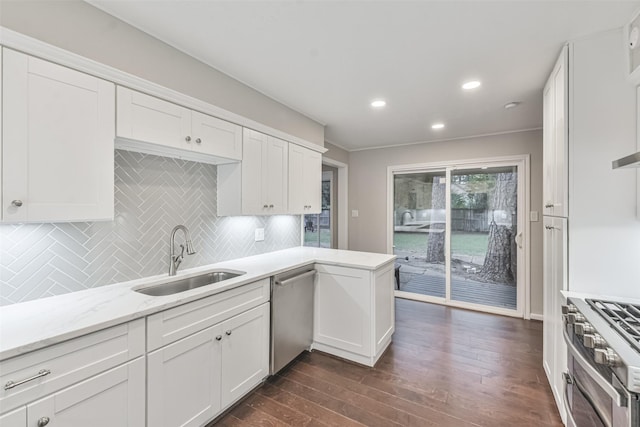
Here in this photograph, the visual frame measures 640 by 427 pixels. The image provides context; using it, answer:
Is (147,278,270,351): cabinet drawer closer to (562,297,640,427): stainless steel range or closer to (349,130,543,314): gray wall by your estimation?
(562,297,640,427): stainless steel range

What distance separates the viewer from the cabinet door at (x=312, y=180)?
3.38 m

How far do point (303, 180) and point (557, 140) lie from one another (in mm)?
2279

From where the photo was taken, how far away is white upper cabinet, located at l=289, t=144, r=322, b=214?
3143mm

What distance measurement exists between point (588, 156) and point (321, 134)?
8.45 ft

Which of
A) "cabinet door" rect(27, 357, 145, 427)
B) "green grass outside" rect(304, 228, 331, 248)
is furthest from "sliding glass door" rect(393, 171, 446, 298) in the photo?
"cabinet door" rect(27, 357, 145, 427)

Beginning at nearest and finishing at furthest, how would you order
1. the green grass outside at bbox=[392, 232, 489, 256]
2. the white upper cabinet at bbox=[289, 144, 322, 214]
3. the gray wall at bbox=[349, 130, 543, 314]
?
the white upper cabinet at bbox=[289, 144, 322, 214], the gray wall at bbox=[349, 130, 543, 314], the green grass outside at bbox=[392, 232, 489, 256]

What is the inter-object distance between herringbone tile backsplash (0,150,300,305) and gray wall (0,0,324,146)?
575 mm

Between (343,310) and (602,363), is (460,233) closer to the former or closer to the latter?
(343,310)

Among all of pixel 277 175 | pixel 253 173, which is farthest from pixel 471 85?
pixel 253 173

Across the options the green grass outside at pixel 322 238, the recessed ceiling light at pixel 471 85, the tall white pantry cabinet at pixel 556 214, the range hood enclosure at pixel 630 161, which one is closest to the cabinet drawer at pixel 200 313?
the tall white pantry cabinet at pixel 556 214

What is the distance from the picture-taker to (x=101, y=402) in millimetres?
1324

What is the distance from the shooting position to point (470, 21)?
167 centimetres

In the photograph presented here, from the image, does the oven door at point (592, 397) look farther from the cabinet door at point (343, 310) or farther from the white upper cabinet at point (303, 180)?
the white upper cabinet at point (303, 180)

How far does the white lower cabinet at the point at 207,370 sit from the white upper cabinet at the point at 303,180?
4.25ft
